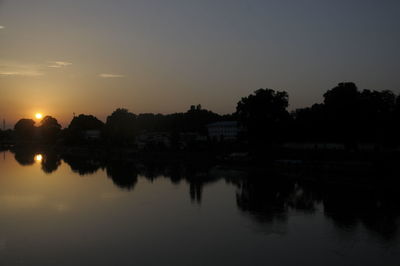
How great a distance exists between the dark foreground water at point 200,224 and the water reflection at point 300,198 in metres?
0.05

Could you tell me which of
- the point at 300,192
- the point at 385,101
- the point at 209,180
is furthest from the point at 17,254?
the point at 385,101

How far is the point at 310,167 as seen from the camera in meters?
27.5

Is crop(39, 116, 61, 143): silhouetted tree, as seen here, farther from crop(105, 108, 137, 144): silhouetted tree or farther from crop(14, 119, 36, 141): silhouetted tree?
crop(105, 108, 137, 144): silhouetted tree

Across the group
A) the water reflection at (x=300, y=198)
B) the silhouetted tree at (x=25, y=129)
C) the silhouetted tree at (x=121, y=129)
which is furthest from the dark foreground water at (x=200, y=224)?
the silhouetted tree at (x=25, y=129)

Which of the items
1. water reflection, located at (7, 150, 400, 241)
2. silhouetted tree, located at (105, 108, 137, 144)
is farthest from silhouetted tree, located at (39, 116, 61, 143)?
water reflection, located at (7, 150, 400, 241)

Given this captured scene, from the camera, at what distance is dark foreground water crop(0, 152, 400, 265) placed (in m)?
11.4

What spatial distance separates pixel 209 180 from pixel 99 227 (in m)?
13.6

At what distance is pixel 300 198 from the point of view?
20.2m

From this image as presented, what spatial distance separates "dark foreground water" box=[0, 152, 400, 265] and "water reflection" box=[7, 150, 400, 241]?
50mm

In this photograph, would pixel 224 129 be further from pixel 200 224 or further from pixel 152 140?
pixel 200 224

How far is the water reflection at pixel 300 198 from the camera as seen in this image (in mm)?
15339

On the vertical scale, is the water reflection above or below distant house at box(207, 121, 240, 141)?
below

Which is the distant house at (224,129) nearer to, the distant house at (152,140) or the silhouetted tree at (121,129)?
the distant house at (152,140)

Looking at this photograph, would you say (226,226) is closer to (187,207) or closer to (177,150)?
(187,207)
